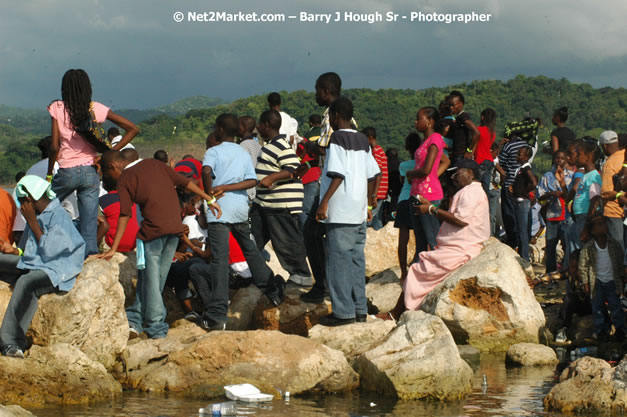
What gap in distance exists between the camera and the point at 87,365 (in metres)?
7.36

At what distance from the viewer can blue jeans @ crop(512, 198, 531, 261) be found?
44.4 feet

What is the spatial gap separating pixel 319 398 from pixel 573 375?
82.9 inches

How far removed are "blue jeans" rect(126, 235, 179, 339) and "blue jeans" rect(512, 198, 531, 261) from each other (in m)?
6.64

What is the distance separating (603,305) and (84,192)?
5.97 metres

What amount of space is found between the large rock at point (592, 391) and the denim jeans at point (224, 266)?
334 cm

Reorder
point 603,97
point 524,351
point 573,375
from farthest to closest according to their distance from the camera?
point 603,97
point 524,351
point 573,375

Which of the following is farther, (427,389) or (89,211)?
(89,211)

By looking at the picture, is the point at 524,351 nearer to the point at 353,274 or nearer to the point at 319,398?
the point at 353,274

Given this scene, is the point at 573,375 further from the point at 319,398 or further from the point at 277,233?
the point at 277,233

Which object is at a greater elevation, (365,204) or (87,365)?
(365,204)

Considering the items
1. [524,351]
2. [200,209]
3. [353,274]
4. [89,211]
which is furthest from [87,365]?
[524,351]

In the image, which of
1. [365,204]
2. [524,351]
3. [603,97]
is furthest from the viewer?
[603,97]

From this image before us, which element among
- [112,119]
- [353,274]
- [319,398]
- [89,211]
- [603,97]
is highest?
[603,97]

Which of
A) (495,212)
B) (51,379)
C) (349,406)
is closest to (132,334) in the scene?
(51,379)
